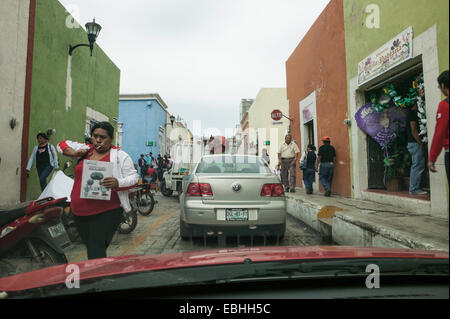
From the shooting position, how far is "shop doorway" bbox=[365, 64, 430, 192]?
231 inches

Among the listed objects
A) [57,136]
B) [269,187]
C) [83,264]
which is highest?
[57,136]

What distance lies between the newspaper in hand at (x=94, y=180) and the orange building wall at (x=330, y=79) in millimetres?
7554

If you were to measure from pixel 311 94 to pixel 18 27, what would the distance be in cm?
957

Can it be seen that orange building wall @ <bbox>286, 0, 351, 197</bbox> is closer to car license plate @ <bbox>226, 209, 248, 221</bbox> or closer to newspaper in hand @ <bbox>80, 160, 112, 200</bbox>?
car license plate @ <bbox>226, 209, 248, 221</bbox>

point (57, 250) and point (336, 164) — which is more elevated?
point (336, 164)

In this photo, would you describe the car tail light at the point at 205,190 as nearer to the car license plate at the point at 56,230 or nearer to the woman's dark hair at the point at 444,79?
the car license plate at the point at 56,230

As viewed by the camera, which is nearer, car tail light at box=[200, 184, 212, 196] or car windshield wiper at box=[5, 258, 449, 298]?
car windshield wiper at box=[5, 258, 449, 298]

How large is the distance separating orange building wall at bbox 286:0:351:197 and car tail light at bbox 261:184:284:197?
4.87 metres

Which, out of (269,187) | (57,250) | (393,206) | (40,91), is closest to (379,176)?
(393,206)

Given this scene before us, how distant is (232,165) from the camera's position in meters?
5.11

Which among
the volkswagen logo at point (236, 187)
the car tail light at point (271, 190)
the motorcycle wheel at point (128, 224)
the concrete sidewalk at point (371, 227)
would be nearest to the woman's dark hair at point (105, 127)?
the volkswagen logo at point (236, 187)

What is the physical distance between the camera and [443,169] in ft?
3.04

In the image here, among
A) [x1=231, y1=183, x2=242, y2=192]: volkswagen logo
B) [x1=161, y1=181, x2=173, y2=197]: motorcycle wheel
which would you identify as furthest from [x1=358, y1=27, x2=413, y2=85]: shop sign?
[x1=161, y1=181, x2=173, y2=197]: motorcycle wheel
